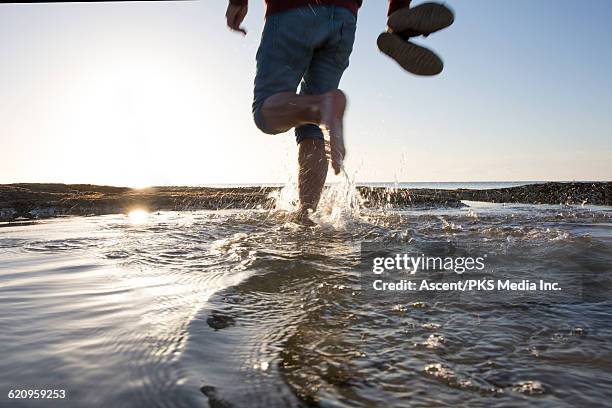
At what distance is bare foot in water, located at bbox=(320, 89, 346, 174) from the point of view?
8.89 feet

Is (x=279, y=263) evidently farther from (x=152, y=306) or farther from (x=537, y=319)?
(x=537, y=319)

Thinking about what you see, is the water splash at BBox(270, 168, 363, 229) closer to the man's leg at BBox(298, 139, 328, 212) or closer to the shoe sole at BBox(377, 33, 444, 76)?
the man's leg at BBox(298, 139, 328, 212)

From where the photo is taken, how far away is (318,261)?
247 centimetres

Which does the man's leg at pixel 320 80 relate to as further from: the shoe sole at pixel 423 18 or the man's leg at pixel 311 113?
the shoe sole at pixel 423 18

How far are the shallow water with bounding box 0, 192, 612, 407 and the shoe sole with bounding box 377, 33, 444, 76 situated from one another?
4.85ft

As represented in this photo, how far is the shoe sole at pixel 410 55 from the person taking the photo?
9.91 feet

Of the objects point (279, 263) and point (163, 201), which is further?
point (163, 201)

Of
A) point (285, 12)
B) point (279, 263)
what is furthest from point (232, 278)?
point (285, 12)

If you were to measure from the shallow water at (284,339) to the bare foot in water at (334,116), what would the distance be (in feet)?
2.52

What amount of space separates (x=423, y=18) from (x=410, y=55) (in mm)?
253

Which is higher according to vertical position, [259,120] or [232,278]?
[259,120]

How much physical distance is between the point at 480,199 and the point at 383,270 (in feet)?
44.9

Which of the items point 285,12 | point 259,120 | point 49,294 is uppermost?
point 285,12

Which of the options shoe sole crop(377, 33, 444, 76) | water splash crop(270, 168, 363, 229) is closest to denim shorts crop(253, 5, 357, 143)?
shoe sole crop(377, 33, 444, 76)
